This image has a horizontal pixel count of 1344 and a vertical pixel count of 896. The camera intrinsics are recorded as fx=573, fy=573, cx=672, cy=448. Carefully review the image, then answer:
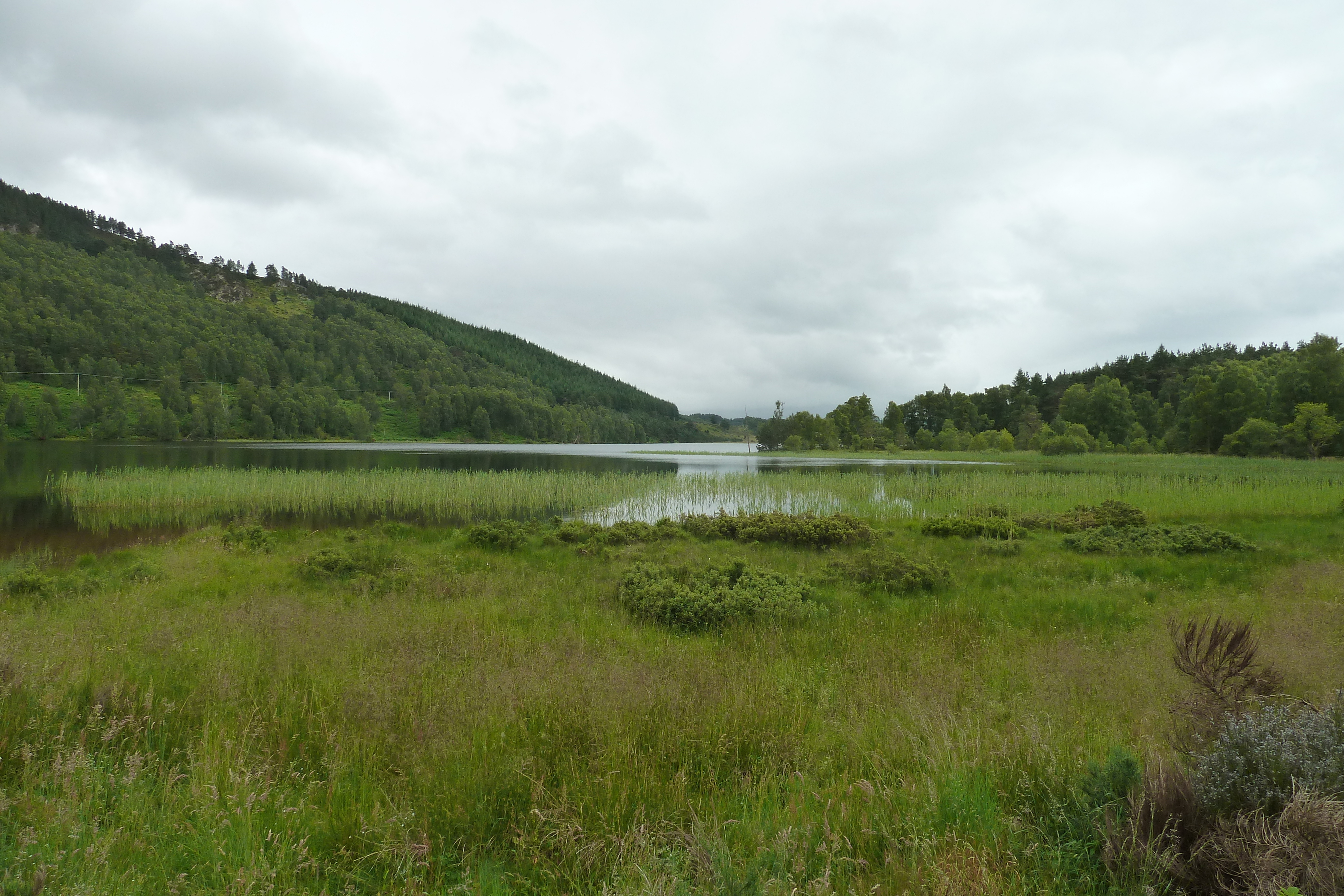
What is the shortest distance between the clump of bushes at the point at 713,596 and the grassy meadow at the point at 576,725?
1.27 ft

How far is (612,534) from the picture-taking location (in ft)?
55.5

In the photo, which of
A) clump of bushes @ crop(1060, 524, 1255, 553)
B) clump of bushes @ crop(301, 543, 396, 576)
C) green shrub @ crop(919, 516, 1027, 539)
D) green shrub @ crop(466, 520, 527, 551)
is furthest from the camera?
green shrub @ crop(919, 516, 1027, 539)

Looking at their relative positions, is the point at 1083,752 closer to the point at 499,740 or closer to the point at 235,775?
the point at 499,740

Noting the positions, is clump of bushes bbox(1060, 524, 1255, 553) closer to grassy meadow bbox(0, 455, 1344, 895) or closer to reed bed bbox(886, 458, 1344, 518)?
grassy meadow bbox(0, 455, 1344, 895)

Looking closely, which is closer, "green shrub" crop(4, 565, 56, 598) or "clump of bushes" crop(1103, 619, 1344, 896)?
"clump of bushes" crop(1103, 619, 1344, 896)

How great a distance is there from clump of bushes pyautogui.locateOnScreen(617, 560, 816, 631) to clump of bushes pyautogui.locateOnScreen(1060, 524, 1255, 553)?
8830mm

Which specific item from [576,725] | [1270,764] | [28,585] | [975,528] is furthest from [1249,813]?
[28,585]

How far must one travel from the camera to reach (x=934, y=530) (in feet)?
59.0

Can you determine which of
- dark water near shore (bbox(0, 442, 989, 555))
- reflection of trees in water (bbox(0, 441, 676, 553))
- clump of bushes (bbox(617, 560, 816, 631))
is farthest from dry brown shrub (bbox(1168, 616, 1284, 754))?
reflection of trees in water (bbox(0, 441, 676, 553))

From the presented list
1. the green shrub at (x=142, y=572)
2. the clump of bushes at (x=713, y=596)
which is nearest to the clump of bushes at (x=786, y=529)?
the clump of bushes at (x=713, y=596)

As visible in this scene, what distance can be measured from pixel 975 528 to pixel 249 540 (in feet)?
68.9

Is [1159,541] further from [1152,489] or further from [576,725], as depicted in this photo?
[1152,489]

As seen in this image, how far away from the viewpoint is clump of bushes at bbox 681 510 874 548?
54.4 feet

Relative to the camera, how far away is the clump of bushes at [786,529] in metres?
16.6
